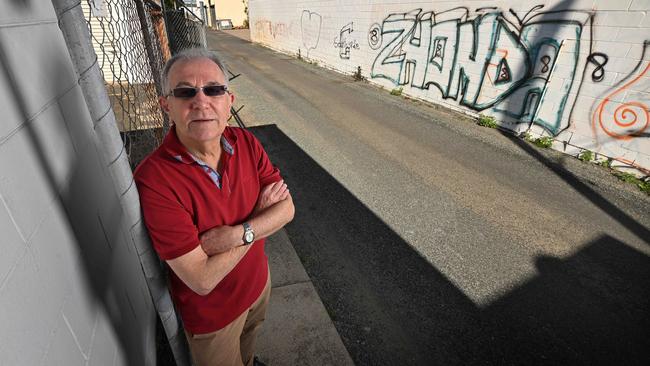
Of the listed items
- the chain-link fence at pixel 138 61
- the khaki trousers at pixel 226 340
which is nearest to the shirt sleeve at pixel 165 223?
the khaki trousers at pixel 226 340

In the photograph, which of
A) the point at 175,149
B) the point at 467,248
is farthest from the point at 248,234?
the point at 467,248

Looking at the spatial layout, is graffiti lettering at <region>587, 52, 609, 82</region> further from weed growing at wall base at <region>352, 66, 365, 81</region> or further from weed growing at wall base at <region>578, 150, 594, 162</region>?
weed growing at wall base at <region>352, 66, 365, 81</region>

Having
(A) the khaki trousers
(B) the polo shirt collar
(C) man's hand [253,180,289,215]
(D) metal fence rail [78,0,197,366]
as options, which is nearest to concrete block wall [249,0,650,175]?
(D) metal fence rail [78,0,197,366]

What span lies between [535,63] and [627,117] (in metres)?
1.94

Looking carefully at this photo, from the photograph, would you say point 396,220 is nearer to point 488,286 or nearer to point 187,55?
point 488,286

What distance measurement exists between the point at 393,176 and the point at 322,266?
2334 mm

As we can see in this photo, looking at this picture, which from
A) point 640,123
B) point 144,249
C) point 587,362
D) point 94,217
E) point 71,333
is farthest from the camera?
point 640,123

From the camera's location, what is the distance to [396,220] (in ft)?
13.2

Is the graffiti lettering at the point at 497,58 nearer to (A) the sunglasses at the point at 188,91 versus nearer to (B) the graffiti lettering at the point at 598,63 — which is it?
(B) the graffiti lettering at the point at 598,63

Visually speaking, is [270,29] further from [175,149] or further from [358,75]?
[175,149]

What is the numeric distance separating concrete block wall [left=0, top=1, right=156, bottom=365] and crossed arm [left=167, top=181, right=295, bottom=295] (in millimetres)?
293

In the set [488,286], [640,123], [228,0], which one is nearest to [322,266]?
[488,286]

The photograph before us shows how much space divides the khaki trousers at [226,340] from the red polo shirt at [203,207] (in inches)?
2.4

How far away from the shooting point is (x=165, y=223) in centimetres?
124
